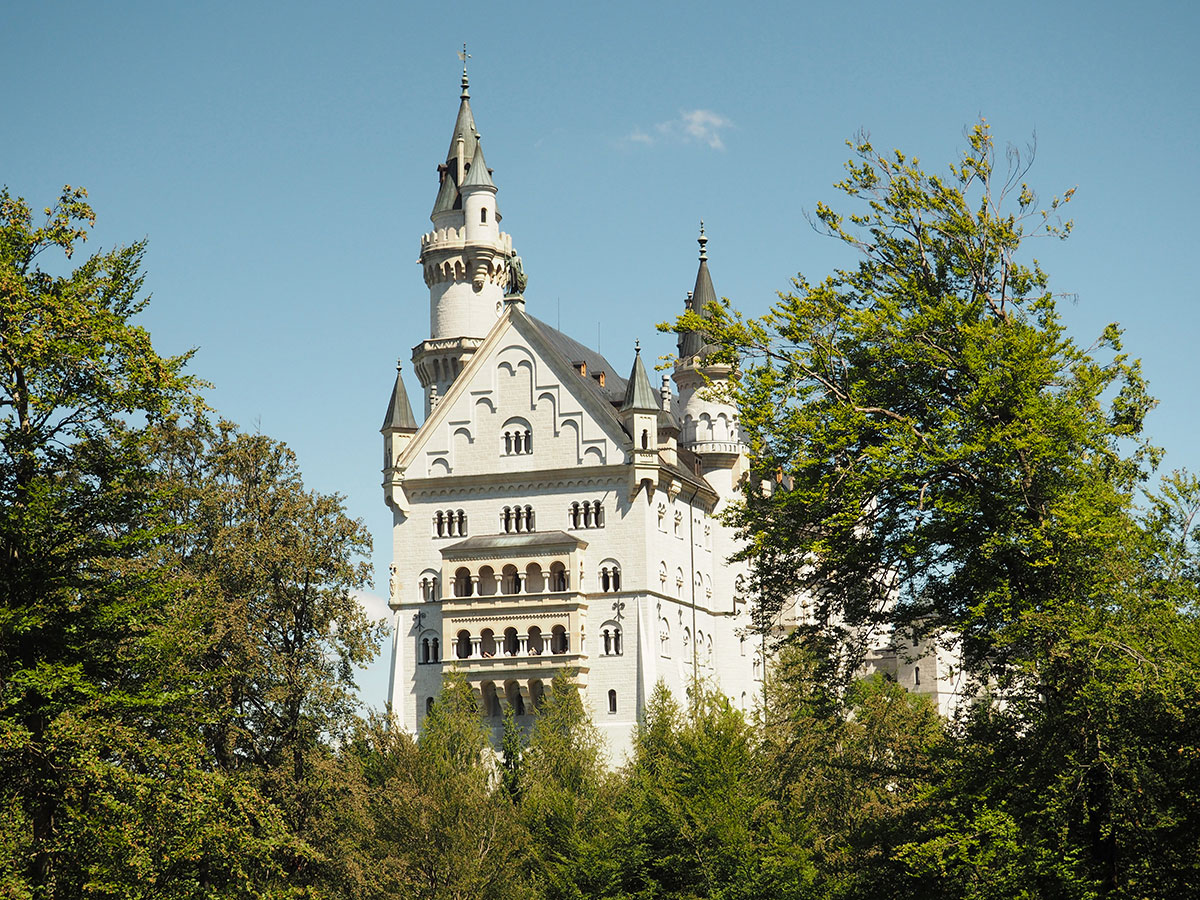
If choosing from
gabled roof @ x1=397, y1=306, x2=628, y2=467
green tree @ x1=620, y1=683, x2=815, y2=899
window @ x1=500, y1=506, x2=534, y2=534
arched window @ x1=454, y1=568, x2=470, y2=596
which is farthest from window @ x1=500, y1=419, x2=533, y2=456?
green tree @ x1=620, y1=683, x2=815, y2=899

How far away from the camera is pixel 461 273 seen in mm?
101750

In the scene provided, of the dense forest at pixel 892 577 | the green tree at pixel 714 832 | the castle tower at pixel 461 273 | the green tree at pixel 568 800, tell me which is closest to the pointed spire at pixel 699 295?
the castle tower at pixel 461 273

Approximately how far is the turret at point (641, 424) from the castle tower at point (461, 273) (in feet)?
45.6

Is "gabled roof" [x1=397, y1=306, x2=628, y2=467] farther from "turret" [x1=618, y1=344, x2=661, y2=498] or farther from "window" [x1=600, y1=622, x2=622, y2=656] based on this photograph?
"window" [x1=600, y1=622, x2=622, y2=656]

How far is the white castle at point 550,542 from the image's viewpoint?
87.4 meters

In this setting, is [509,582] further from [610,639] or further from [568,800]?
[568,800]

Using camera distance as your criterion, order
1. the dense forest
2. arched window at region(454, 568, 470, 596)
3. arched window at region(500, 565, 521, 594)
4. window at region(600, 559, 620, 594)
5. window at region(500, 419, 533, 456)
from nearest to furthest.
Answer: the dense forest → window at region(600, 559, 620, 594) → arched window at region(500, 565, 521, 594) → arched window at region(454, 568, 470, 596) → window at region(500, 419, 533, 456)

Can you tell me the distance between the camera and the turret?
292 feet

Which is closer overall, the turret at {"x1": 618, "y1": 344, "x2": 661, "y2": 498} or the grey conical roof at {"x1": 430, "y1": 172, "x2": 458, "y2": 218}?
the turret at {"x1": 618, "y1": 344, "x2": 661, "y2": 498}

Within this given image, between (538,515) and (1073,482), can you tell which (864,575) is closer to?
(1073,482)

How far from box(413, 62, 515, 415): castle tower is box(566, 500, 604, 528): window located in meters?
15.1

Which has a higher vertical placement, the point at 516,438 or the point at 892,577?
the point at 516,438

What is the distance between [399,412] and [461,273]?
1159 cm

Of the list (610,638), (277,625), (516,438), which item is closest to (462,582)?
(516,438)
